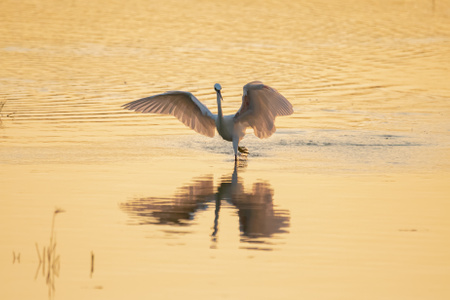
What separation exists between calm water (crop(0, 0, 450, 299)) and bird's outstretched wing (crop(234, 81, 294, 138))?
481 millimetres

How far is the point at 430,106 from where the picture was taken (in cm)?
2039

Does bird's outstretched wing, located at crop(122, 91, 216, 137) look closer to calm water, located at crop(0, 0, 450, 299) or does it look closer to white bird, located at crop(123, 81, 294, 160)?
white bird, located at crop(123, 81, 294, 160)

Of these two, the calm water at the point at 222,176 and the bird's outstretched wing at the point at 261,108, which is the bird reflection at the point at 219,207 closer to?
the calm water at the point at 222,176

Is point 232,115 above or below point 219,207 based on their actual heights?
above

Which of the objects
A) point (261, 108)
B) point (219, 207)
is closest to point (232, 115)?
point (261, 108)

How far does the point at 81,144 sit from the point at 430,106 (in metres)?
7.88

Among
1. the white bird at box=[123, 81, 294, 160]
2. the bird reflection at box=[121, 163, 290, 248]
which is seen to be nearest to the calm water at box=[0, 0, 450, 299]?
the bird reflection at box=[121, 163, 290, 248]

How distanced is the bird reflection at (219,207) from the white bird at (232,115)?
198 cm

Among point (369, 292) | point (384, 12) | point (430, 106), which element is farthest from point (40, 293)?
point (384, 12)

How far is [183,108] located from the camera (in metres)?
15.9

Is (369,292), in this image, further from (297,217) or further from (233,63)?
(233,63)

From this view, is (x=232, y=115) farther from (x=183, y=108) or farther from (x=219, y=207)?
(x=219, y=207)

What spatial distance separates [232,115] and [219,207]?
414 centimetres

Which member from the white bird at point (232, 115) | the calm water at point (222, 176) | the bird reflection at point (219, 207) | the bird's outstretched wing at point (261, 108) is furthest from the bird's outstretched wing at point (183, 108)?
the bird reflection at point (219, 207)
